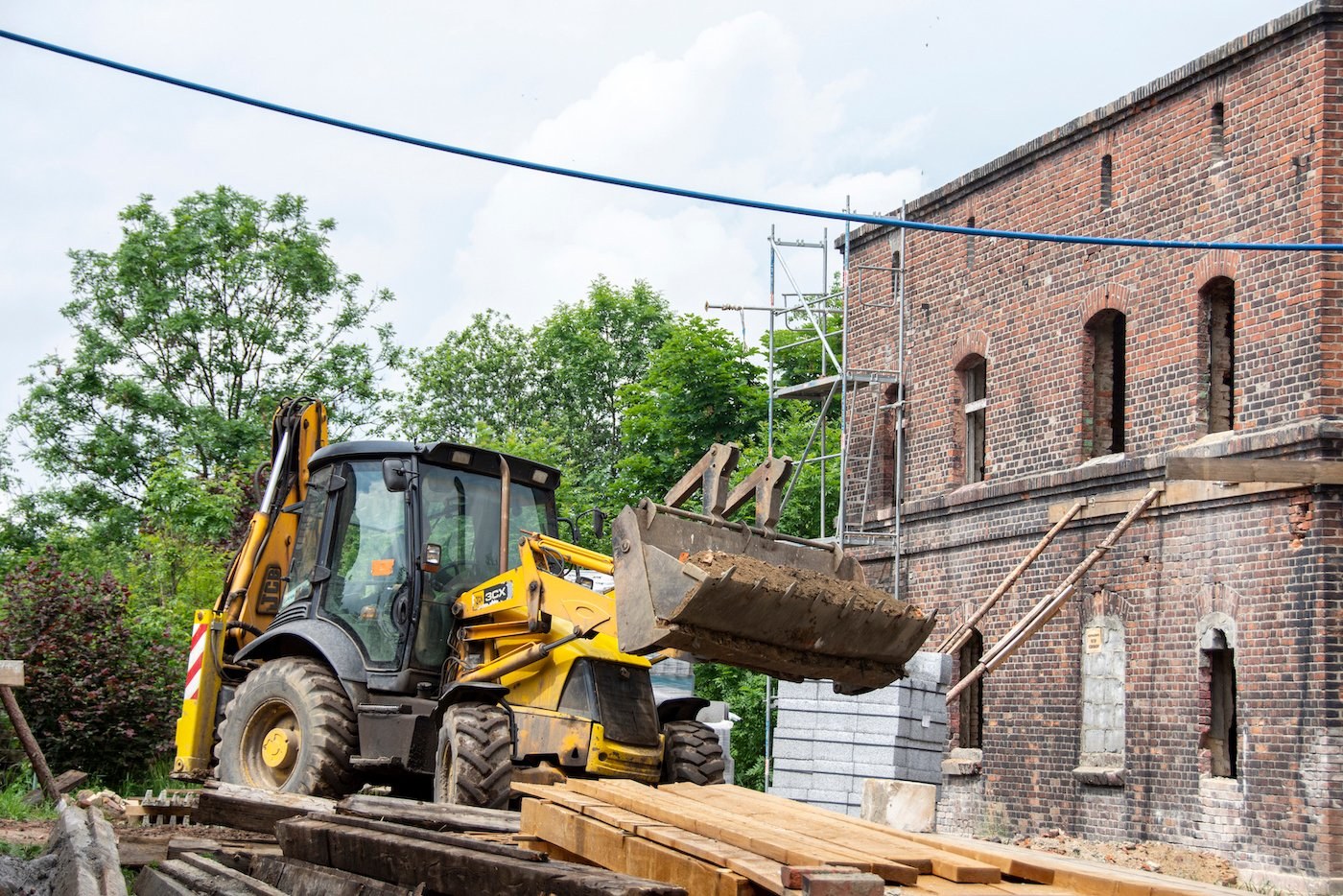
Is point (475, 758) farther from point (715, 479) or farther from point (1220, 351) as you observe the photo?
point (1220, 351)

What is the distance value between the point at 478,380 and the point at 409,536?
136 feet

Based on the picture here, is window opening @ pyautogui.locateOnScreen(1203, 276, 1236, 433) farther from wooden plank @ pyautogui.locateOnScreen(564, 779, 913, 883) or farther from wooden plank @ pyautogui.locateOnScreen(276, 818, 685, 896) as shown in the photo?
wooden plank @ pyautogui.locateOnScreen(276, 818, 685, 896)

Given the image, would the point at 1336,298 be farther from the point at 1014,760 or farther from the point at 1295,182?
the point at 1014,760

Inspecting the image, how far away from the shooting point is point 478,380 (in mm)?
52469

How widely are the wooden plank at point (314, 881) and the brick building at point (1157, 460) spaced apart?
1025 centimetres

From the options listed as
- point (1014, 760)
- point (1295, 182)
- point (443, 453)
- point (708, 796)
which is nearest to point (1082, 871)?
point (708, 796)

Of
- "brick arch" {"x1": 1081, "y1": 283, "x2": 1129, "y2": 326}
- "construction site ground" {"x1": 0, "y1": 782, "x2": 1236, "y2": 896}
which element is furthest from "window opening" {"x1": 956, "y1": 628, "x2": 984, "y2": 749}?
"construction site ground" {"x1": 0, "y1": 782, "x2": 1236, "y2": 896}

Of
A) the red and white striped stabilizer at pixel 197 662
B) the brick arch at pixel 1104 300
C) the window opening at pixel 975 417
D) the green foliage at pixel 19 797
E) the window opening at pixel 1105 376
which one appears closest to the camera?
the green foliage at pixel 19 797

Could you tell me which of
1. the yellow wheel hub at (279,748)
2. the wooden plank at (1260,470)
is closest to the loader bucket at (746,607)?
the yellow wheel hub at (279,748)

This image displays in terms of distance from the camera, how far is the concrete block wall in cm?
1647

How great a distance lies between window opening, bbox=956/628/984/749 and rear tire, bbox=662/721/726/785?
9559 millimetres

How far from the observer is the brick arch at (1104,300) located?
17.8 metres

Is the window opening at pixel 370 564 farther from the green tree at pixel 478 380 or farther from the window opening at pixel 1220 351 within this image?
the green tree at pixel 478 380

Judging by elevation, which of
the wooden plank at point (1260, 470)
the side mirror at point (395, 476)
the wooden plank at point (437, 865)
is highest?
the wooden plank at point (1260, 470)
